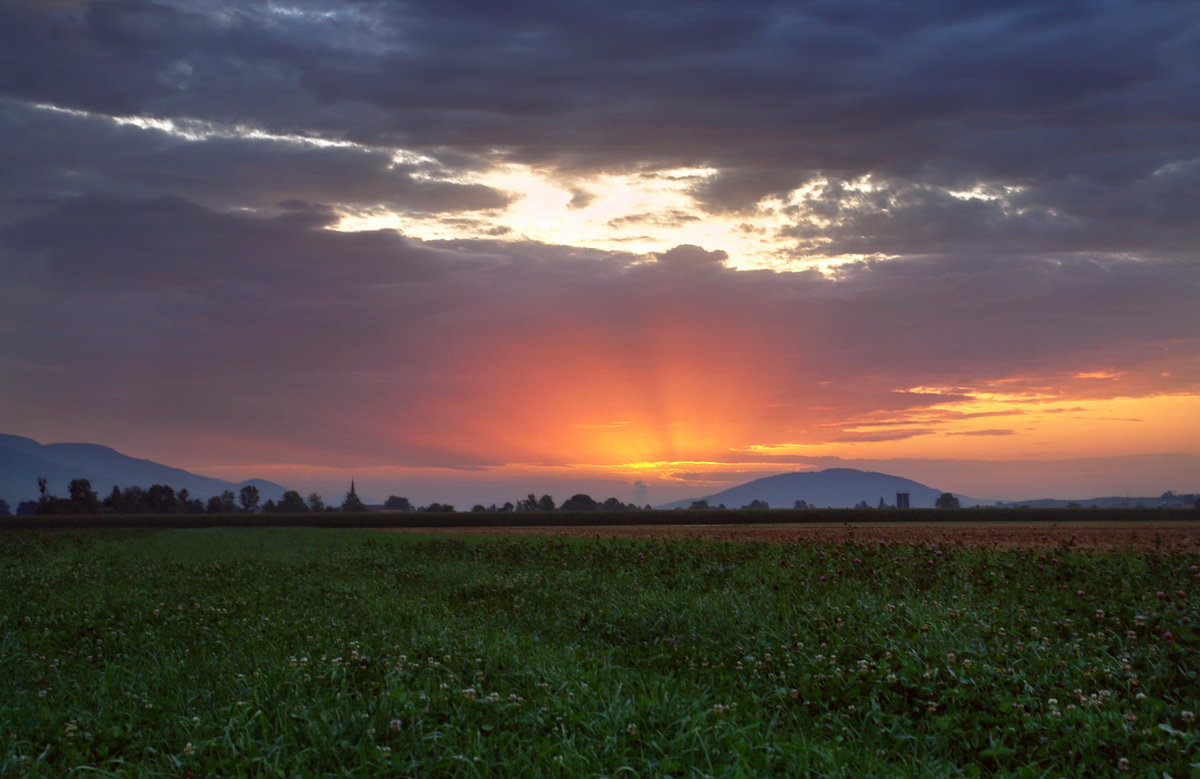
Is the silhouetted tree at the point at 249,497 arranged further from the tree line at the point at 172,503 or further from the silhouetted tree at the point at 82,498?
the silhouetted tree at the point at 82,498

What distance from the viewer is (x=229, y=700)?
813 cm

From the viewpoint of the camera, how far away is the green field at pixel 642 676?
6539 mm

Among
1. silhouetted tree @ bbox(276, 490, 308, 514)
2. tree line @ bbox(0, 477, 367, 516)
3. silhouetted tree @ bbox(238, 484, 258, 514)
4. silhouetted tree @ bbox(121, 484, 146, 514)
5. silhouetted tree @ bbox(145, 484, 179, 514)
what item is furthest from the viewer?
silhouetted tree @ bbox(238, 484, 258, 514)

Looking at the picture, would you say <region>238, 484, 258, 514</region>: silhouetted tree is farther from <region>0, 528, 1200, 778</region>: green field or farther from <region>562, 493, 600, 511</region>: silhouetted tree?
<region>0, 528, 1200, 778</region>: green field

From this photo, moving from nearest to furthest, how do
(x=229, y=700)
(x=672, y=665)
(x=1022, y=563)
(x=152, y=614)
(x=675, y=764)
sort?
(x=675, y=764) < (x=229, y=700) < (x=672, y=665) < (x=152, y=614) < (x=1022, y=563)

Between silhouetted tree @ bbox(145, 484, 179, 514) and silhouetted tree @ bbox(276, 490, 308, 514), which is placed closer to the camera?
silhouetted tree @ bbox(145, 484, 179, 514)

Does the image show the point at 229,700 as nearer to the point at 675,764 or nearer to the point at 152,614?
the point at 675,764

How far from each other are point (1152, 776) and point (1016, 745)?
107 cm

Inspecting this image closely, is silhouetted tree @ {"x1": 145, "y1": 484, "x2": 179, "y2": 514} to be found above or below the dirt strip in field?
above

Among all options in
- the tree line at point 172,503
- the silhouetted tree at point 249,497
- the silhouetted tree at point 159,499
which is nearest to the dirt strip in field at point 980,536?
the tree line at point 172,503

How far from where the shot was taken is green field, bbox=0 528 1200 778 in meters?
6.54

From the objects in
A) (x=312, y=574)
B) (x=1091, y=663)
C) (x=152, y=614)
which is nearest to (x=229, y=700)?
(x=152, y=614)

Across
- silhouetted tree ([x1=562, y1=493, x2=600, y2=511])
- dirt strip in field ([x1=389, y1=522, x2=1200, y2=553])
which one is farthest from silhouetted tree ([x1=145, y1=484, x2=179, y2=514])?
dirt strip in field ([x1=389, y1=522, x2=1200, y2=553])

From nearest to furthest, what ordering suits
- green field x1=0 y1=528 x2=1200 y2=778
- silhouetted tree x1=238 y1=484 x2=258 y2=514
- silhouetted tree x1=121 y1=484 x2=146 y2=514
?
1. green field x1=0 y1=528 x2=1200 y2=778
2. silhouetted tree x1=121 y1=484 x2=146 y2=514
3. silhouetted tree x1=238 y1=484 x2=258 y2=514
